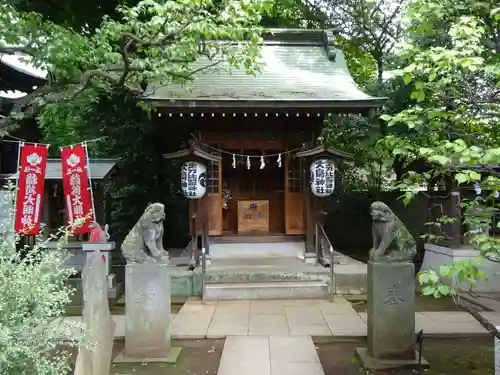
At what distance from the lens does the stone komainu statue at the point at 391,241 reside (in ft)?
19.0

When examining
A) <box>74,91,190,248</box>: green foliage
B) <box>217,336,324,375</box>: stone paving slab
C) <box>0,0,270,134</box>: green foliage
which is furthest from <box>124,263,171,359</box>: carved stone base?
<box>74,91,190,248</box>: green foliage

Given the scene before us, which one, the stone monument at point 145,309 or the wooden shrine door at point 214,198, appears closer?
the stone monument at point 145,309

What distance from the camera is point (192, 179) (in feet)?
32.9

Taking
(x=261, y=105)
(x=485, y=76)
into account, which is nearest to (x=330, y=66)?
(x=261, y=105)

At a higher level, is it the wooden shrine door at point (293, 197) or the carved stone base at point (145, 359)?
the wooden shrine door at point (293, 197)

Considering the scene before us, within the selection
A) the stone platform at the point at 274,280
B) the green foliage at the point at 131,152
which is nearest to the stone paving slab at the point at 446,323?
the stone platform at the point at 274,280

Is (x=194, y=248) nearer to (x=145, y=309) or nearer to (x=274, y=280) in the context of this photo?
(x=274, y=280)

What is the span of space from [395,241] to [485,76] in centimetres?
229

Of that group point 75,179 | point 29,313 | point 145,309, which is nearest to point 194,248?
point 75,179

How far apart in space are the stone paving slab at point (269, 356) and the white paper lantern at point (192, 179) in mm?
4054

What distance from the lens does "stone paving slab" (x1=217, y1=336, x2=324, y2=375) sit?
5477 millimetres

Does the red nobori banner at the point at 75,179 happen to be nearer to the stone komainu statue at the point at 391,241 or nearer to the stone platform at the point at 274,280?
the stone platform at the point at 274,280

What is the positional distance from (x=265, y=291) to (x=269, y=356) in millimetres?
3349

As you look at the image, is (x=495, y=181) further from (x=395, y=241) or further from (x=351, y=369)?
Answer: (x=351, y=369)
